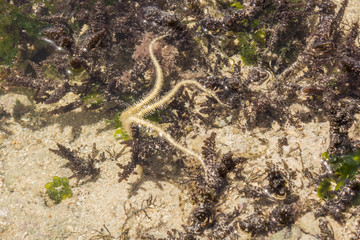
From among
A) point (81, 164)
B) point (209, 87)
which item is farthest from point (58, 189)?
point (209, 87)

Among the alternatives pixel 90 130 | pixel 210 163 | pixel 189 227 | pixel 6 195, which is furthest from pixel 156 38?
pixel 6 195

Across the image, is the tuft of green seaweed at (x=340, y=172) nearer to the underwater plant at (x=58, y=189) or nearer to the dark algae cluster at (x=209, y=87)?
the dark algae cluster at (x=209, y=87)

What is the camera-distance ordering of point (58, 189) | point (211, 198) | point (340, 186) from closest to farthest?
point (340, 186) → point (211, 198) → point (58, 189)

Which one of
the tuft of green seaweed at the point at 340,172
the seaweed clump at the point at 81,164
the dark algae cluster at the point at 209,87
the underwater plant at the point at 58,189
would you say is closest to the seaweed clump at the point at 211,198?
the dark algae cluster at the point at 209,87

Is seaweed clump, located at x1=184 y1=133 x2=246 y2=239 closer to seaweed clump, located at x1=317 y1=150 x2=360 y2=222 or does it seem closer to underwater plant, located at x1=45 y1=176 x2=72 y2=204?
seaweed clump, located at x1=317 y1=150 x2=360 y2=222

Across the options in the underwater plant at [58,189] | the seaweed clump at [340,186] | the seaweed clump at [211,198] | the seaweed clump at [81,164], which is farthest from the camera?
the seaweed clump at [81,164]

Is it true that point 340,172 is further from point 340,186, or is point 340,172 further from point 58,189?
point 58,189
